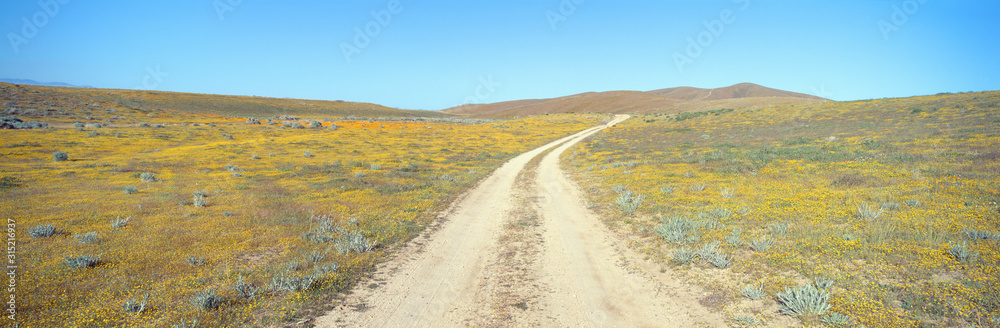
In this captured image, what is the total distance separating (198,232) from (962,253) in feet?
56.8

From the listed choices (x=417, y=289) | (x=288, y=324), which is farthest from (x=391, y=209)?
(x=288, y=324)

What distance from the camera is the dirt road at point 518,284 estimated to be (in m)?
6.18

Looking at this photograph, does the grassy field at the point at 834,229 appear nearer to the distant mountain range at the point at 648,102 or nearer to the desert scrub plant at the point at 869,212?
the desert scrub plant at the point at 869,212

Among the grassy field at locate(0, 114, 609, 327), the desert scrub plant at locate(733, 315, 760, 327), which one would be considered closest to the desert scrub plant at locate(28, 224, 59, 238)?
the grassy field at locate(0, 114, 609, 327)

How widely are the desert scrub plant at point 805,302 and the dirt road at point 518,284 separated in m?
1.09

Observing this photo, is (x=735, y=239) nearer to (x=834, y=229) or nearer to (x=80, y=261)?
(x=834, y=229)

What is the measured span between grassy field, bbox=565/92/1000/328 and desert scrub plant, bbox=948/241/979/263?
0.8 inches

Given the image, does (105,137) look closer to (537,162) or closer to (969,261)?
(537,162)

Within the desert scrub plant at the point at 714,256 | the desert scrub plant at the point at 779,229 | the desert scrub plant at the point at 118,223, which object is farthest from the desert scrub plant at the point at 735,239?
the desert scrub plant at the point at 118,223

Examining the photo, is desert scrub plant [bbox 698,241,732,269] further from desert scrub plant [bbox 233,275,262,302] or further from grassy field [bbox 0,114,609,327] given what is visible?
desert scrub plant [bbox 233,275,262,302]

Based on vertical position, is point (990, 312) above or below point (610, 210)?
above

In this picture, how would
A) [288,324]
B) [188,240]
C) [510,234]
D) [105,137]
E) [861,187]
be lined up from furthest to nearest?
[105,137] → [861,187] → [510,234] → [188,240] → [288,324]

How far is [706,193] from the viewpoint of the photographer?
563 inches

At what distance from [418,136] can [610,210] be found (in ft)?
144
